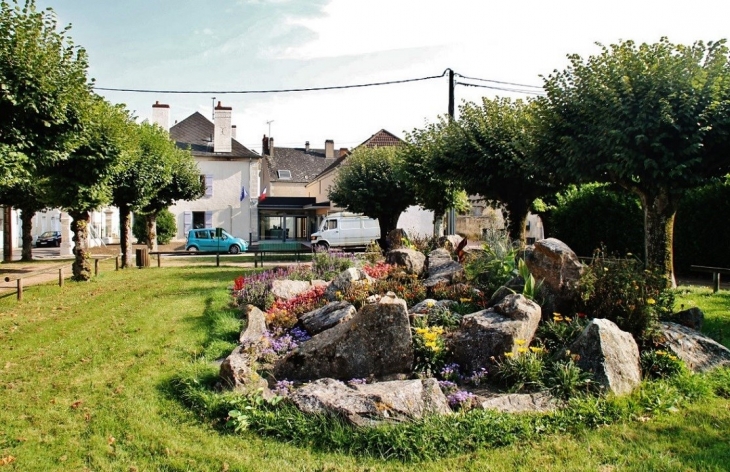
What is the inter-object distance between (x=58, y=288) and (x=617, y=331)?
13.9 meters

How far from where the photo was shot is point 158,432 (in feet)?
13.8

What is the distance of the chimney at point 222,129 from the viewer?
37.6m

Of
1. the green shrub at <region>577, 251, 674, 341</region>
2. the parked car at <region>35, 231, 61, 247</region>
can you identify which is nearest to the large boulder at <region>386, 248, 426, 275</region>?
the green shrub at <region>577, 251, 674, 341</region>

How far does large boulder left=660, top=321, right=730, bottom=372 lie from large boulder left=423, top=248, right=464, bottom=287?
3.24 m

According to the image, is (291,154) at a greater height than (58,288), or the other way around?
(291,154)

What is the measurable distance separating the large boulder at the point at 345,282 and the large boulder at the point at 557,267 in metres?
2.92

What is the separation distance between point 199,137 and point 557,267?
3846cm

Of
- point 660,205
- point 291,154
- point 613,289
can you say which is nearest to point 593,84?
point 660,205

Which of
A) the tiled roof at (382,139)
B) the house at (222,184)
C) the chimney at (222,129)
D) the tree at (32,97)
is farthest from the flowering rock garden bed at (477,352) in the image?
the house at (222,184)

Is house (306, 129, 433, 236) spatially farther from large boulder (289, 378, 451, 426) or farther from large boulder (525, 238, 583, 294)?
large boulder (289, 378, 451, 426)

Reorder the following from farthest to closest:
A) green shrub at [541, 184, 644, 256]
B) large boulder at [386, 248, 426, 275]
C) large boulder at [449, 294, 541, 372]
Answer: green shrub at [541, 184, 644, 256] → large boulder at [386, 248, 426, 275] → large boulder at [449, 294, 541, 372]

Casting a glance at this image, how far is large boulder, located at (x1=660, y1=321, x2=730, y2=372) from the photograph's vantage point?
17.4 ft

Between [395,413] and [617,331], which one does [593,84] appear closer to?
[617,331]

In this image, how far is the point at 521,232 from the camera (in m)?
14.4
